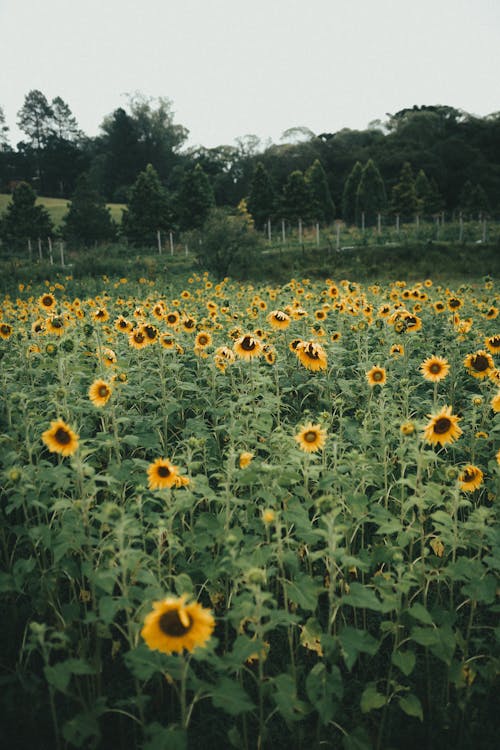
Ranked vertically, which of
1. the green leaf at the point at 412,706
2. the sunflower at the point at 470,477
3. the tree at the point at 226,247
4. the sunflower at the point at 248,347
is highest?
the tree at the point at 226,247

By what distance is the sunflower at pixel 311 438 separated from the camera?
8.52 ft

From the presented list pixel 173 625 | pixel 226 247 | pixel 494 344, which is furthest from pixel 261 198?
pixel 173 625

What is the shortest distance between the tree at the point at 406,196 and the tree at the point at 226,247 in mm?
20487

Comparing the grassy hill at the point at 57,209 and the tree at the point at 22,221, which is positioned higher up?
the grassy hill at the point at 57,209

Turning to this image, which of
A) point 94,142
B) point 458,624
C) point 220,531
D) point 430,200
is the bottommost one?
point 458,624

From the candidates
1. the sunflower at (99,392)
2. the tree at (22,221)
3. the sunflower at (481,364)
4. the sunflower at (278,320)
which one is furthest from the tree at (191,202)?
the sunflower at (99,392)

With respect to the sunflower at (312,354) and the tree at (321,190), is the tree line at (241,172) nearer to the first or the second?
the tree at (321,190)

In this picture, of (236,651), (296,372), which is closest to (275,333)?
(296,372)

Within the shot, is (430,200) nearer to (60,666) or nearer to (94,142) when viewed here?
(60,666)

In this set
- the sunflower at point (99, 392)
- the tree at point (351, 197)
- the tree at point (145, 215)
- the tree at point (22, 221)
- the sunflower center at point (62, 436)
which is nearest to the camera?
the sunflower center at point (62, 436)

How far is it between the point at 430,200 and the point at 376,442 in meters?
42.3

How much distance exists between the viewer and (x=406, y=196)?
35844 millimetres

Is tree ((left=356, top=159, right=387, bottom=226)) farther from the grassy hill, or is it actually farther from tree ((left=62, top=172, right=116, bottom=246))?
the grassy hill

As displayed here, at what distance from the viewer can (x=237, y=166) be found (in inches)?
2372
